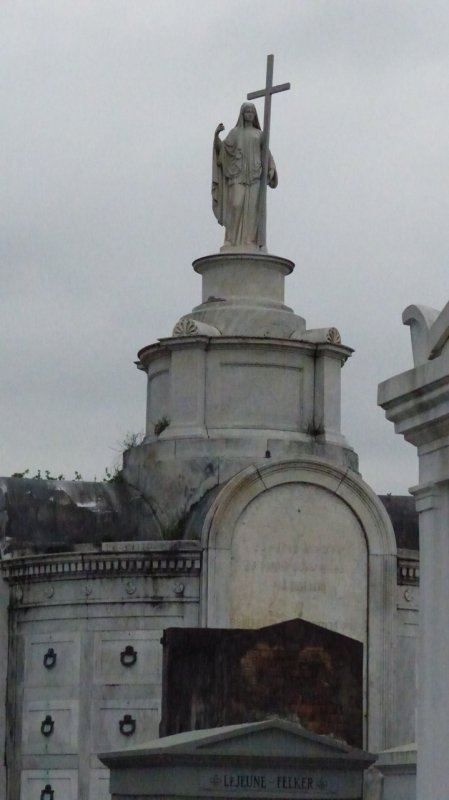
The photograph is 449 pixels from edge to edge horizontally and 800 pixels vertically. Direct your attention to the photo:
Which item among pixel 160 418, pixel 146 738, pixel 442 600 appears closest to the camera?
pixel 442 600

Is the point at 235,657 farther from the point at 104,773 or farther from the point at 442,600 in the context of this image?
the point at 442,600

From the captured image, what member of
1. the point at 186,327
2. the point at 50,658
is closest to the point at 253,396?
the point at 186,327

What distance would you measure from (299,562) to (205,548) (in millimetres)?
1377

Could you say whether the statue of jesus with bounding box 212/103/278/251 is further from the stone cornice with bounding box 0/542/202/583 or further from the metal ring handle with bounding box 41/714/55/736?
the metal ring handle with bounding box 41/714/55/736

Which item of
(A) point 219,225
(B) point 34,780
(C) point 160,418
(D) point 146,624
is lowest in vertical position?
(B) point 34,780

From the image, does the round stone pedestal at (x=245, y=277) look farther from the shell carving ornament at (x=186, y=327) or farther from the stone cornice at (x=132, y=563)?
the stone cornice at (x=132, y=563)

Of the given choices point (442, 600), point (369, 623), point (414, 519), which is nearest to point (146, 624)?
point (369, 623)

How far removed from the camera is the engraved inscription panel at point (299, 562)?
26484 millimetres

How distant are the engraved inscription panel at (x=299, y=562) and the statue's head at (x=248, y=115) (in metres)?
5.88

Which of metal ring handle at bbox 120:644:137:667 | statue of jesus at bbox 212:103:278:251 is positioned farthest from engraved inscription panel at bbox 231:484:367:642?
statue of jesus at bbox 212:103:278:251

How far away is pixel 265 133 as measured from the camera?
29.2m

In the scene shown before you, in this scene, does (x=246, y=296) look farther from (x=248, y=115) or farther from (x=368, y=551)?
(x=368, y=551)

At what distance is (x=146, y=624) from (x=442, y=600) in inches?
684

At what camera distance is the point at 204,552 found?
85.8 feet
